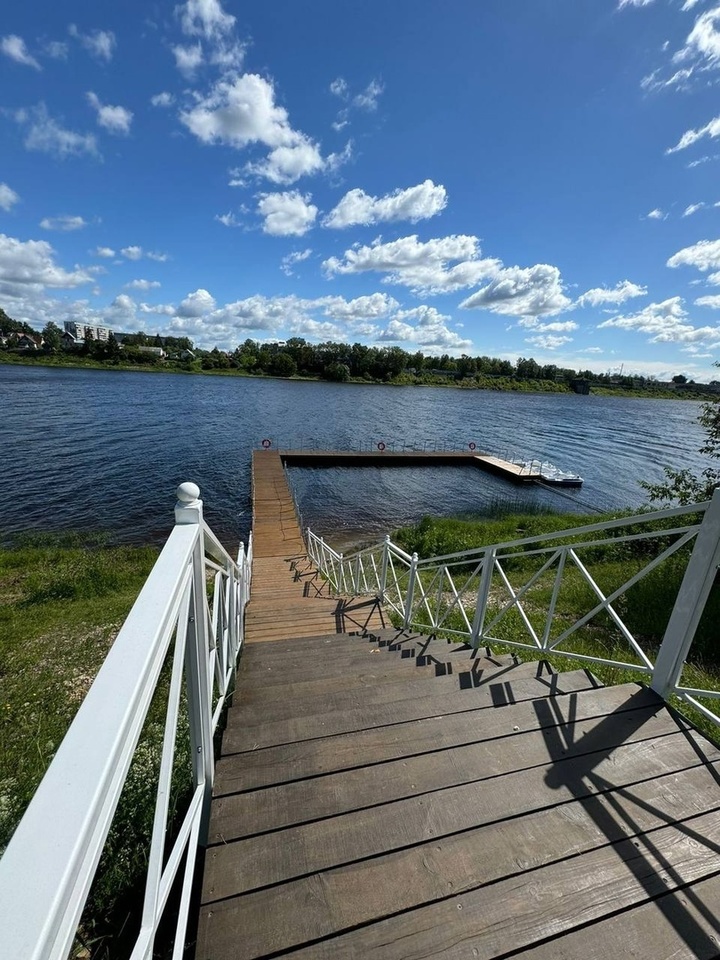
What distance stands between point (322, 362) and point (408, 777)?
94486 mm

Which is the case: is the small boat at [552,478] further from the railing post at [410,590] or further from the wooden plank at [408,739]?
the wooden plank at [408,739]

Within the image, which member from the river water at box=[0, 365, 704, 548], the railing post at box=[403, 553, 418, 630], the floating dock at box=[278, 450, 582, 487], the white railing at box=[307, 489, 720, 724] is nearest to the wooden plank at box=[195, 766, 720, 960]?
the white railing at box=[307, 489, 720, 724]

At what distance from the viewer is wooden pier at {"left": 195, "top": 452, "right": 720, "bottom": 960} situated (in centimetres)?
142

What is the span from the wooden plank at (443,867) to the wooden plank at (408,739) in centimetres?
42

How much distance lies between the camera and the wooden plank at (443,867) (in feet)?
4.61

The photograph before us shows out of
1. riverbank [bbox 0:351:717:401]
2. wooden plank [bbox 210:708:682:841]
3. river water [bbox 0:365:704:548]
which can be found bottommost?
river water [bbox 0:365:704:548]

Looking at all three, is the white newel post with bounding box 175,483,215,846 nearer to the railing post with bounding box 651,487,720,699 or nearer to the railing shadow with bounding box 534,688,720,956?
the railing shadow with bounding box 534,688,720,956

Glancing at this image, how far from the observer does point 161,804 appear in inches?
45.1

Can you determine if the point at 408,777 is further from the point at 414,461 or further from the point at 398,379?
the point at 398,379

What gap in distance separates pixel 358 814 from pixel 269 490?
16.4m

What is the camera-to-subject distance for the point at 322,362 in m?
92.1

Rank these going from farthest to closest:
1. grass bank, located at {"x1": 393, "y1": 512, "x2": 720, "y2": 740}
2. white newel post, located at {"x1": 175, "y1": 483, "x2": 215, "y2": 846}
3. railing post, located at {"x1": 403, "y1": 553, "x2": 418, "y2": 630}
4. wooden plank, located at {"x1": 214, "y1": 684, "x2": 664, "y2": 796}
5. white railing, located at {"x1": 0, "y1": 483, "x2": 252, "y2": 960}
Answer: railing post, located at {"x1": 403, "y1": 553, "x2": 418, "y2": 630}, grass bank, located at {"x1": 393, "y1": 512, "x2": 720, "y2": 740}, wooden plank, located at {"x1": 214, "y1": 684, "x2": 664, "y2": 796}, white newel post, located at {"x1": 175, "y1": 483, "x2": 215, "y2": 846}, white railing, located at {"x1": 0, "y1": 483, "x2": 252, "y2": 960}

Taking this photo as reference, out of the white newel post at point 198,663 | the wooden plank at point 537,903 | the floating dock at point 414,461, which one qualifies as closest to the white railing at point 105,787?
the white newel post at point 198,663

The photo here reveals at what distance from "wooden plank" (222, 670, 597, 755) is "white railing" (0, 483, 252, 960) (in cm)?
49
